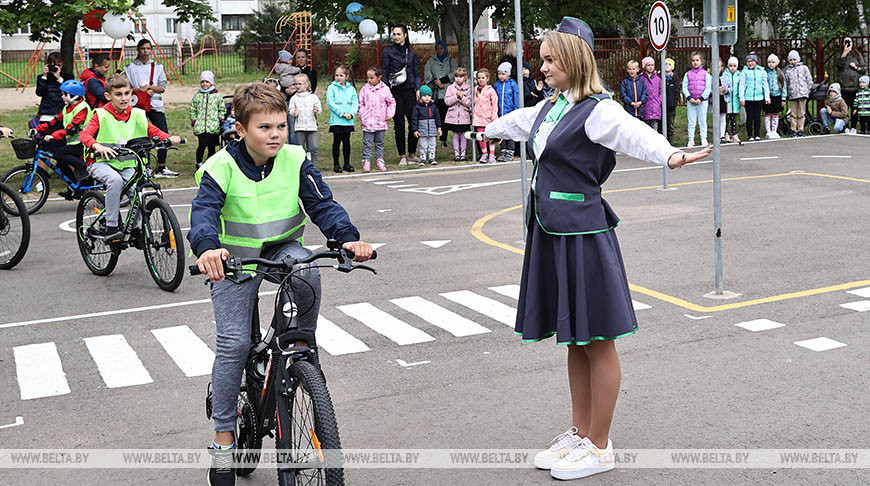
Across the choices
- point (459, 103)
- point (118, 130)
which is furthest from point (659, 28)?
point (118, 130)

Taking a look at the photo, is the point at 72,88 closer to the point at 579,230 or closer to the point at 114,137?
the point at 114,137

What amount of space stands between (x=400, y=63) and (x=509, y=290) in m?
12.1

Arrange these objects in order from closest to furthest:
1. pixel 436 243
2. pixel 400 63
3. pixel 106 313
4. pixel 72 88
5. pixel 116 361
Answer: pixel 116 361
pixel 106 313
pixel 436 243
pixel 72 88
pixel 400 63

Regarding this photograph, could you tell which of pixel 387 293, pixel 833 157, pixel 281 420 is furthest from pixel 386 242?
pixel 833 157

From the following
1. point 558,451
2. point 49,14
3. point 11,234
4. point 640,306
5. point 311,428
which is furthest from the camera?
point 49,14

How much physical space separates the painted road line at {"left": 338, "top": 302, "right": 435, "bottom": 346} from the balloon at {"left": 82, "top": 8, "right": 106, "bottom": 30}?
10506 millimetres

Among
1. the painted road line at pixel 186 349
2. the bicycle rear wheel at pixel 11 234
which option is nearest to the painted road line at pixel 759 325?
the painted road line at pixel 186 349

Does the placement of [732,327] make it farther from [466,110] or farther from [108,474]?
[466,110]

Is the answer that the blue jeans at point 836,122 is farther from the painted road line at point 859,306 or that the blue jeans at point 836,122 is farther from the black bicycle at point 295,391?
the black bicycle at point 295,391

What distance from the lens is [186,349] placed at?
807 cm

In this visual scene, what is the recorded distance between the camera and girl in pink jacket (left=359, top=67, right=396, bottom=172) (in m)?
20.4

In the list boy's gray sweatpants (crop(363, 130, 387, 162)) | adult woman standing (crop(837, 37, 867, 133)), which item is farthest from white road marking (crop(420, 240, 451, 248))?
adult woman standing (crop(837, 37, 867, 133))

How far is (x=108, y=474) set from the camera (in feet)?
18.4

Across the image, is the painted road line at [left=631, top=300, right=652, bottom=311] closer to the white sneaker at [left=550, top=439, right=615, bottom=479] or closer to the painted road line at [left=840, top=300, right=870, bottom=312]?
the painted road line at [left=840, top=300, right=870, bottom=312]
